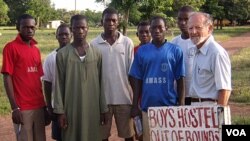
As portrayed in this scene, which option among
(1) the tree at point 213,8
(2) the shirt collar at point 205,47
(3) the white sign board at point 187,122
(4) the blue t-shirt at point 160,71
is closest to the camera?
(3) the white sign board at point 187,122

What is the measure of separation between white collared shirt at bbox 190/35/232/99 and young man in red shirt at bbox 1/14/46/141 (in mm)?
1806

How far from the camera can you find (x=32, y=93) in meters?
4.83

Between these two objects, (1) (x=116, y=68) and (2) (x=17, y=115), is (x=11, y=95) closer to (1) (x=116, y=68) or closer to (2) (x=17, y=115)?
(2) (x=17, y=115)

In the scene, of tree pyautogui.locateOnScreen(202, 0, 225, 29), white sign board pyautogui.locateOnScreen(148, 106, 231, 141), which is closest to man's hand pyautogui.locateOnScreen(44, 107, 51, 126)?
white sign board pyautogui.locateOnScreen(148, 106, 231, 141)

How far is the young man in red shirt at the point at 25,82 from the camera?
464cm

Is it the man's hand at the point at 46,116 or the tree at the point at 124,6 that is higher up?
the tree at the point at 124,6

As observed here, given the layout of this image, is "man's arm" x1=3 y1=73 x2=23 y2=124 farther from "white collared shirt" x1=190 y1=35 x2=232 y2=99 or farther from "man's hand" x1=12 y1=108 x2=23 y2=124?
"white collared shirt" x1=190 y1=35 x2=232 y2=99

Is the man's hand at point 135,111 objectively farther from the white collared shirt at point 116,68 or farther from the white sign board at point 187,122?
the white sign board at point 187,122

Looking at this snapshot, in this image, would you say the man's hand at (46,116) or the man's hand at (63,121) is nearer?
the man's hand at (63,121)

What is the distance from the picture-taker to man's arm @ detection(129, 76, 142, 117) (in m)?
4.75

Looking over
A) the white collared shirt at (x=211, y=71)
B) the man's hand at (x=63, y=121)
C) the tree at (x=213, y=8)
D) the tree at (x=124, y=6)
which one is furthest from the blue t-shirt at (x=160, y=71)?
the tree at (x=213, y=8)

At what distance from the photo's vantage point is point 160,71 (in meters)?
4.51

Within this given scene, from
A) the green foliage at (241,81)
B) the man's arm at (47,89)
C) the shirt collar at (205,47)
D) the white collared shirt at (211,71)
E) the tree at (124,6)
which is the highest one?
the tree at (124,6)

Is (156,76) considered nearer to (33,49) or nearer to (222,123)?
(222,123)
